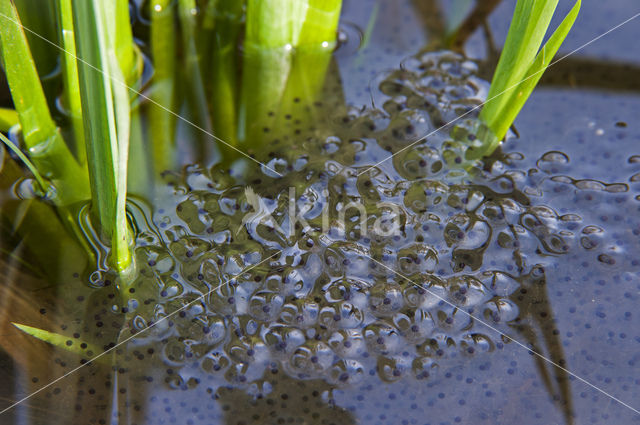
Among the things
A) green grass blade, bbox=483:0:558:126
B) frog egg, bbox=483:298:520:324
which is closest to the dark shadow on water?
frog egg, bbox=483:298:520:324

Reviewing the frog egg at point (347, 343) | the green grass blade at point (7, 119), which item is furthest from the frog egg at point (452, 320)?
the green grass blade at point (7, 119)

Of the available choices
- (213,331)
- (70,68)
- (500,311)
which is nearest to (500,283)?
(500,311)

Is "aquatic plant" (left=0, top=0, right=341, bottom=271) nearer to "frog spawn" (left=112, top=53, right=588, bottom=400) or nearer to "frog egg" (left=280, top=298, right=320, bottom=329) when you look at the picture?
→ "frog spawn" (left=112, top=53, right=588, bottom=400)

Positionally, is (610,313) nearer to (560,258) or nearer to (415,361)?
(560,258)

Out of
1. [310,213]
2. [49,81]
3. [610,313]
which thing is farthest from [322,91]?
[610,313]

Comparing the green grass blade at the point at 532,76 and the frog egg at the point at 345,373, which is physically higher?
the green grass blade at the point at 532,76

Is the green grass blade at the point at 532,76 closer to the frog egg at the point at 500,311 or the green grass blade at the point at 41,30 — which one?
the frog egg at the point at 500,311
